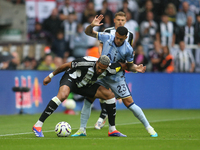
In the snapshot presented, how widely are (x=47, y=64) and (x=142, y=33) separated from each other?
433cm

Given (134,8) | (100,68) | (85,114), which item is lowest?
(85,114)

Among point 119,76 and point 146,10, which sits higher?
point 146,10

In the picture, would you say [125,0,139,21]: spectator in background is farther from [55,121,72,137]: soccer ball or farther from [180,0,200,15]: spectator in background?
[55,121,72,137]: soccer ball

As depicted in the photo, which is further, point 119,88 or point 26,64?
point 26,64

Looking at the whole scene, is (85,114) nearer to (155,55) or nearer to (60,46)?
(60,46)

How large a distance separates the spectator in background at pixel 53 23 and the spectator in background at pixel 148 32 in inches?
129

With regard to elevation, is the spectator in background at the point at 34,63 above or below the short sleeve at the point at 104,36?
below

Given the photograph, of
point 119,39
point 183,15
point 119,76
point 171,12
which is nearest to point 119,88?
point 119,76

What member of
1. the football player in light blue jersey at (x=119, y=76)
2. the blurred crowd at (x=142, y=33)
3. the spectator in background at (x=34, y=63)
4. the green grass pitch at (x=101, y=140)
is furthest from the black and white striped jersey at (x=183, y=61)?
the football player in light blue jersey at (x=119, y=76)

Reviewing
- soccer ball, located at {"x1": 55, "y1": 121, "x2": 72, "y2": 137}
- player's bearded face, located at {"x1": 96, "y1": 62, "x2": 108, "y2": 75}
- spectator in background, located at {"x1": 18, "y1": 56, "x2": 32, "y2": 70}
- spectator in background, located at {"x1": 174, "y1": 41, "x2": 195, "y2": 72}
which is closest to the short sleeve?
player's bearded face, located at {"x1": 96, "y1": 62, "x2": 108, "y2": 75}

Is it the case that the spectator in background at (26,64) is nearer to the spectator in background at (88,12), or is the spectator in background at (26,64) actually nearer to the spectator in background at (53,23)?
the spectator in background at (53,23)

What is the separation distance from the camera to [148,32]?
17.2m

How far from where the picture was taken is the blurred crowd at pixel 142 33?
16391 mm

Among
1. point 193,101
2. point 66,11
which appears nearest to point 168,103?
point 193,101
